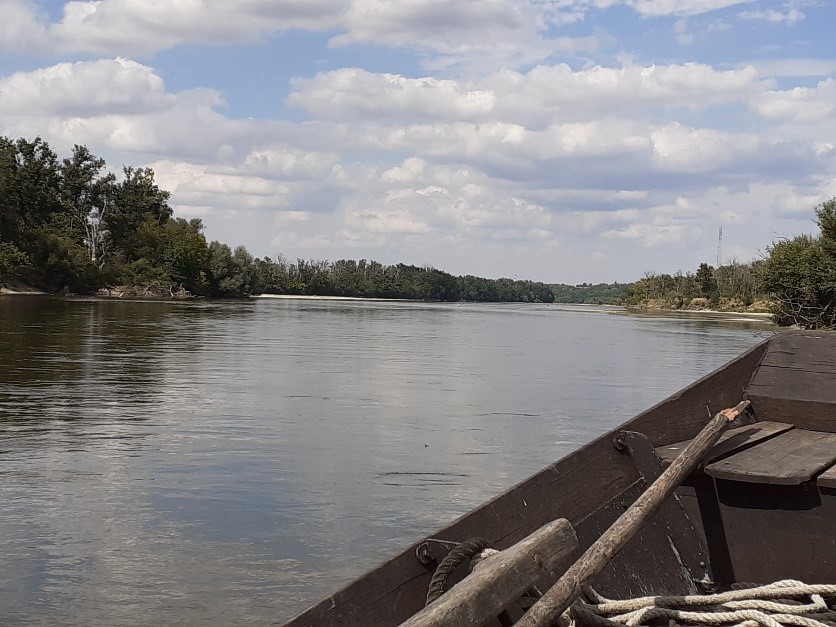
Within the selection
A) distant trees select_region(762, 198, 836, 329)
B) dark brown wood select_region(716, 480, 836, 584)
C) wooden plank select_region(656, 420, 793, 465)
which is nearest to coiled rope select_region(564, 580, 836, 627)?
dark brown wood select_region(716, 480, 836, 584)

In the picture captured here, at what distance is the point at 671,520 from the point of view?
158 inches

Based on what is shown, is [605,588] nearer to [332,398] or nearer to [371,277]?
[332,398]

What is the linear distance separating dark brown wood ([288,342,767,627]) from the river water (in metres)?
2.71

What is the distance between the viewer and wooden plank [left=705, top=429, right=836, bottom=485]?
12.4 ft

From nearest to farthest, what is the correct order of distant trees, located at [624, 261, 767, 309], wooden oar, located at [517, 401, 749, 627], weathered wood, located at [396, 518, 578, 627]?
weathered wood, located at [396, 518, 578, 627] < wooden oar, located at [517, 401, 749, 627] < distant trees, located at [624, 261, 767, 309]

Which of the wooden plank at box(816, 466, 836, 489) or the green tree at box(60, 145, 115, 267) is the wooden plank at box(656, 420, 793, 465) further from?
the green tree at box(60, 145, 115, 267)

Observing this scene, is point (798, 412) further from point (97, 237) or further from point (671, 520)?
point (97, 237)

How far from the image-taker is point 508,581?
247 centimetres

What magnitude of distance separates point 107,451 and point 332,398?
5976mm

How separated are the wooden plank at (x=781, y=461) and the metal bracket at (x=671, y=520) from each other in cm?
23

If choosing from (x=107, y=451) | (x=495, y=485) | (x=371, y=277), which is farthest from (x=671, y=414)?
(x=371, y=277)

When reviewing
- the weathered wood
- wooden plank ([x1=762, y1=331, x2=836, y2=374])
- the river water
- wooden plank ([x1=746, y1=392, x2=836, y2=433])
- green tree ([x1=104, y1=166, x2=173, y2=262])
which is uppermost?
green tree ([x1=104, y1=166, x2=173, y2=262])

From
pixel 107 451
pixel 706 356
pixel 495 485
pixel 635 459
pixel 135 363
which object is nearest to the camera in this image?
pixel 635 459

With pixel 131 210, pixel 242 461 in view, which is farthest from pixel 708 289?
pixel 242 461
